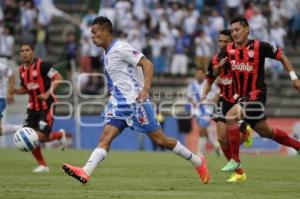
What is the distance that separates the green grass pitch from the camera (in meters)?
12.6

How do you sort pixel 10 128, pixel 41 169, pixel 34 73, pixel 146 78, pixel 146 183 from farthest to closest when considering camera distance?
pixel 10 128
pixel 34 73
pixel 41 169
pixel 146 183
pixel 146 78

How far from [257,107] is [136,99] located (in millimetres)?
3354

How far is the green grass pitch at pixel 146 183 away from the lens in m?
12.6

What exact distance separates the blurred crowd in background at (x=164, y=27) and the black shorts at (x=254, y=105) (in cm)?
1694

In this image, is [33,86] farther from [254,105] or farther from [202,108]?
[202,108]

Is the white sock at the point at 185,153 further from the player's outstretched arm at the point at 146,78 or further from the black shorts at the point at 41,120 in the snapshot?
the black shorts at the point at 41,120

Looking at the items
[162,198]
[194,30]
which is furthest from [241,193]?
[194,30]

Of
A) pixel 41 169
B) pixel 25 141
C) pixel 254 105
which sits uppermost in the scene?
pixel 254 105

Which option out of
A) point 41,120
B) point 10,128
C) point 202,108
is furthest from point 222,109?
point 202,108

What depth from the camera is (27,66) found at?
18.7m

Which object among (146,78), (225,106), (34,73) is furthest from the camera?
(34,73)

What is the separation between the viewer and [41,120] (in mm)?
18953

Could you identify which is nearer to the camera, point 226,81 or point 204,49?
point 226,81

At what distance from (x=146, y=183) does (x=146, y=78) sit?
6.99 feet
